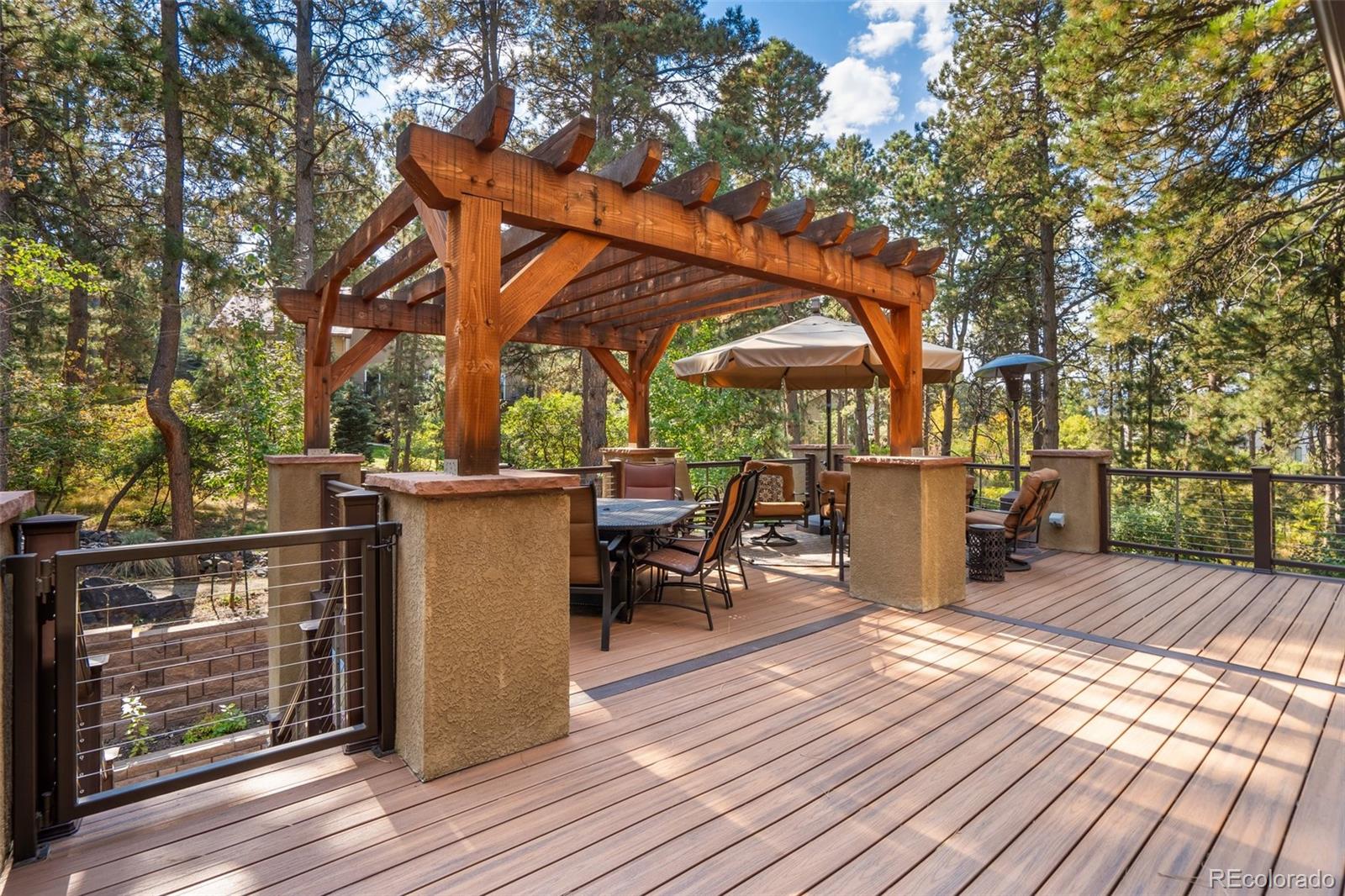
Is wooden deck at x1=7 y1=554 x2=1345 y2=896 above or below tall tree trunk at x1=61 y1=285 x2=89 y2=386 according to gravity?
below

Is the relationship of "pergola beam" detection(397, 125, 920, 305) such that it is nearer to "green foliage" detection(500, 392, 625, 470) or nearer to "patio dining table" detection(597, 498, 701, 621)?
"patio dining table" detection(597, 498, 701, 621)

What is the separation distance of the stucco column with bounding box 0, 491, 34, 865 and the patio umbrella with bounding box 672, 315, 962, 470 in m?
4.77

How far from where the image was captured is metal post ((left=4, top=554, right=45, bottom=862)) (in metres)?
1.72

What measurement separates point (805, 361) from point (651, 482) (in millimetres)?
2118

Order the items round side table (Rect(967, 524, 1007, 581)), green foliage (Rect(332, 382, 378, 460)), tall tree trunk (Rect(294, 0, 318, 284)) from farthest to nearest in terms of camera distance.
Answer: green foliage (Rect(332, 382, 378, 460))
tall tree trunk (Rect(294, 0, 318, 284))
round side table (Rect(967, 524, 1007, 581))

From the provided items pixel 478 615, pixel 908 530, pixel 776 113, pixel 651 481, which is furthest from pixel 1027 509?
pixel 776 113

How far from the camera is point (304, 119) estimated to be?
9.30 m

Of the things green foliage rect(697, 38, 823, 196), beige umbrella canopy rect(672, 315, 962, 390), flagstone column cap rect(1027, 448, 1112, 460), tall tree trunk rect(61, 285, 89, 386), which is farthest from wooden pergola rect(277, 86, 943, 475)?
tall tree trunk rect(61, 285, 89, 386)

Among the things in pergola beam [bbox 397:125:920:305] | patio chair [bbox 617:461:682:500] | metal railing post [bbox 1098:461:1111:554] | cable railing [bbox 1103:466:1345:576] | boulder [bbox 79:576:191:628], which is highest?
pergola beam [bbox 397:125:920:305]

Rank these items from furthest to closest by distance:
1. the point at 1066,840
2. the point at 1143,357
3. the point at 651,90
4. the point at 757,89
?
the point at 1143,357
the point at 757,89
the point at 651,90
the point at 1066,840

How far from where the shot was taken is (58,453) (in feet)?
27.9

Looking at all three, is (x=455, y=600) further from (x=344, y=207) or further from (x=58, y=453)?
(x=344, y=207)

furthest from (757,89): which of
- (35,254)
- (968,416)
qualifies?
(968,416)

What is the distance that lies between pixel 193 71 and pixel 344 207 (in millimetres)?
2792
